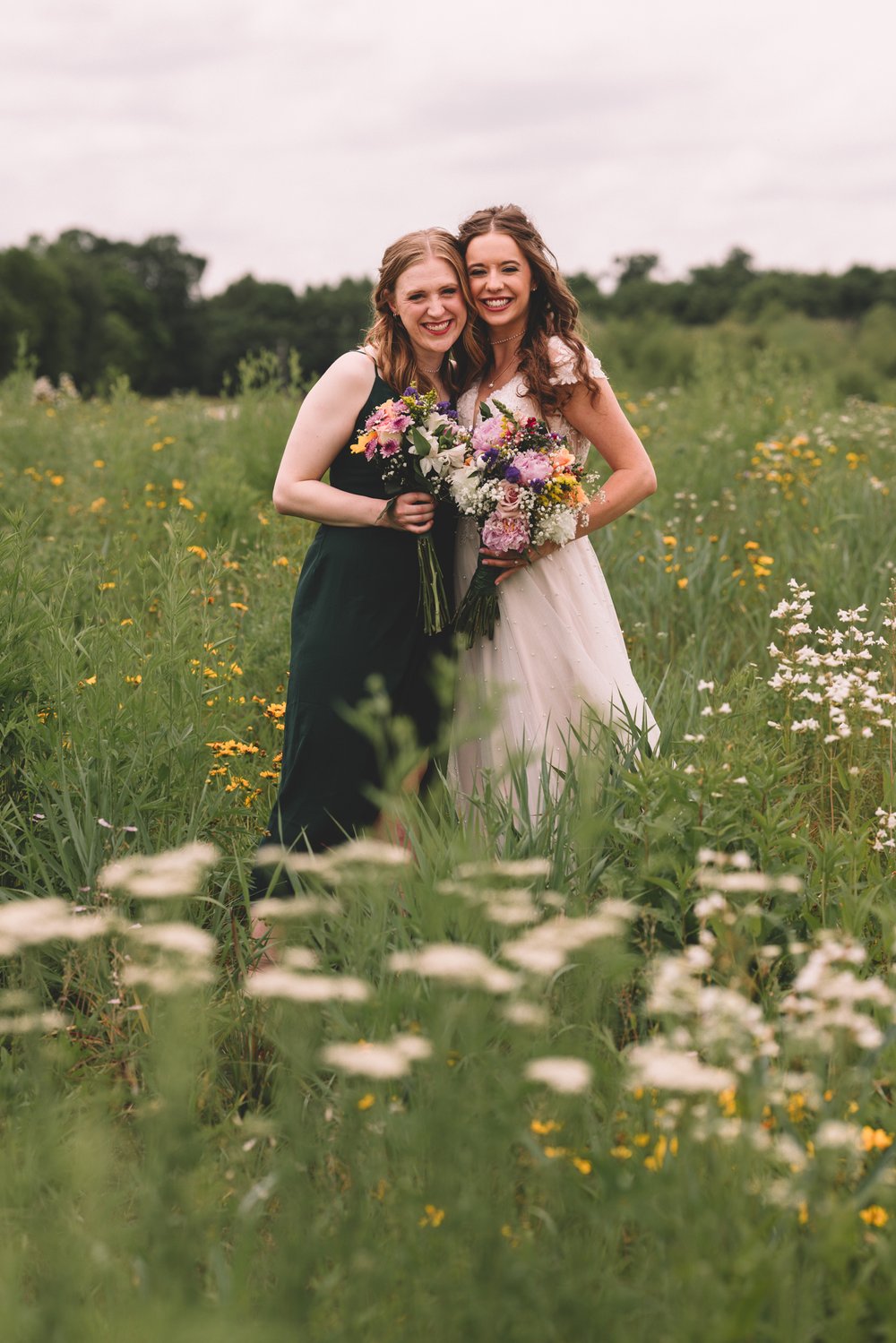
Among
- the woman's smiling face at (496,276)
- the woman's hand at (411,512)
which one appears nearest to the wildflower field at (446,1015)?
A: the woman's hand at (411,512)

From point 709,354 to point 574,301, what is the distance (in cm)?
521

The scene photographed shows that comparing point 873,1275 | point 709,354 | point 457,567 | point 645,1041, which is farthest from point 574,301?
point 709,354

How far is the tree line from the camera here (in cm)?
5056

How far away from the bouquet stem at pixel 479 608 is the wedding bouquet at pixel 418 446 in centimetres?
13

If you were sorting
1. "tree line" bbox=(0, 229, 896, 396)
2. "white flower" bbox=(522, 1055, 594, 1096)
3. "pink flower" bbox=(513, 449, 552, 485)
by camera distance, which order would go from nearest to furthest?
1. "white flower" bbox=(522, 1055, 594, 1096)
2. "pink flower" bbox=(513, 449, 552, 485)
3. "tree line" bbox=(0, 229, 896, 396)

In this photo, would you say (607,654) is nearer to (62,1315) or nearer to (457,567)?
(457,567)

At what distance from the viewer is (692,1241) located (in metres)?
1.47

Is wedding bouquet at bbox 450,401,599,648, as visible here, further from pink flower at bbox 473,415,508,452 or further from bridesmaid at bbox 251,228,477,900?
bridesmaid at bbox 251,228,477,900

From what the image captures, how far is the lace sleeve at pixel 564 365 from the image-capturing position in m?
3.53

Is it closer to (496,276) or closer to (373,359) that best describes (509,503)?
(373,359)

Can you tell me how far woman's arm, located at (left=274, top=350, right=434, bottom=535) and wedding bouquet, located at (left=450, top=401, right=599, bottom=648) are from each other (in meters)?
0.26

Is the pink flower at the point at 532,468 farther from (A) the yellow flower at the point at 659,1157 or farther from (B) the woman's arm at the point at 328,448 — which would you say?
(A) the yellow flower at the point at 659,1157

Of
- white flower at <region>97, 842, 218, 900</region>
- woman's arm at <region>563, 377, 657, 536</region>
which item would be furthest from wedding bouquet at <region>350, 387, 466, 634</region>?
white flower at <region>97, 842, 218, 900</region>

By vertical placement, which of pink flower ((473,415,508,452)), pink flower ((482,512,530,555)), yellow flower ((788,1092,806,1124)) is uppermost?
pink flower ((473,415,508,452))
